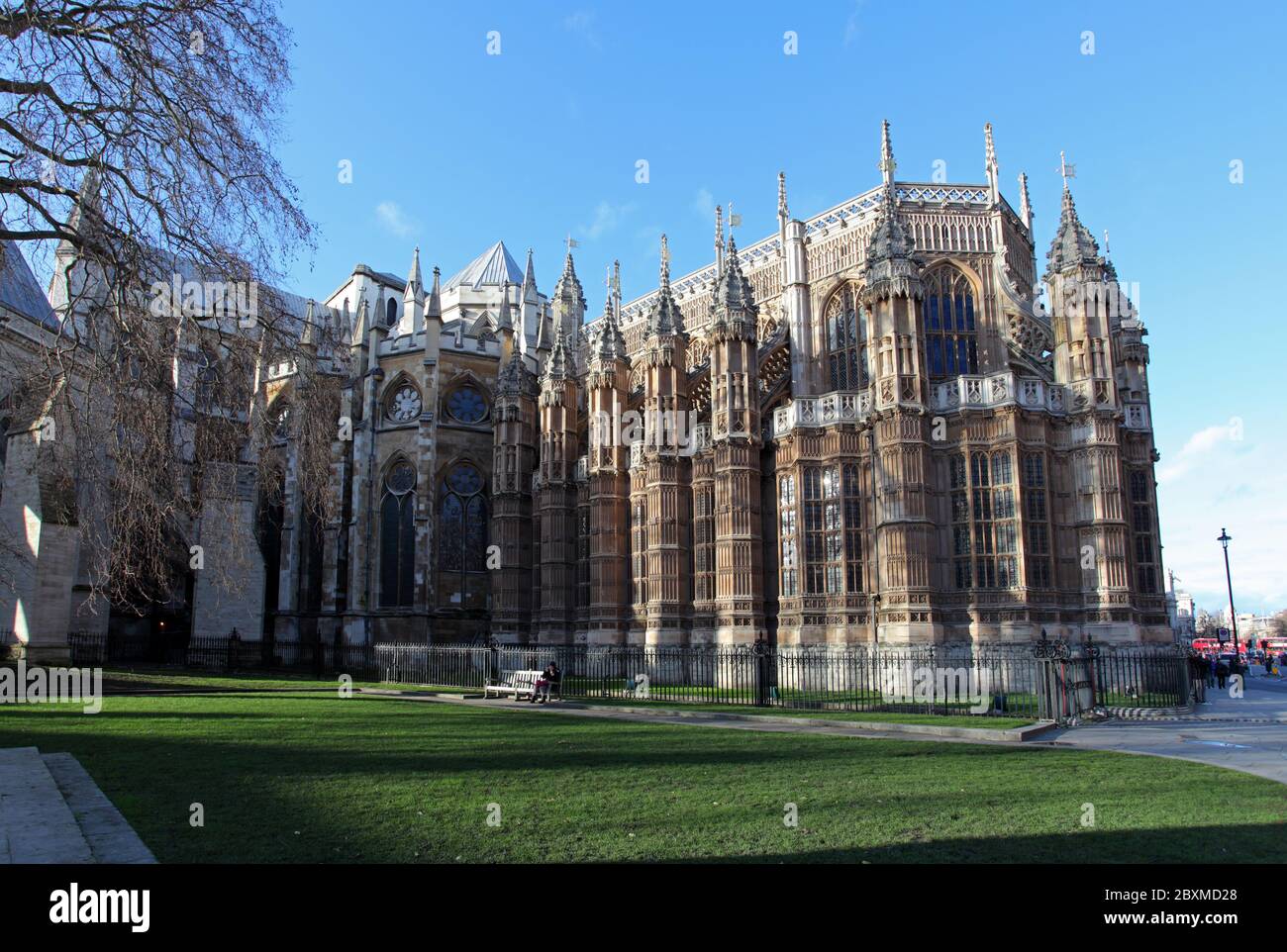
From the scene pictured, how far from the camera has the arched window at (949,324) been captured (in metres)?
28.5

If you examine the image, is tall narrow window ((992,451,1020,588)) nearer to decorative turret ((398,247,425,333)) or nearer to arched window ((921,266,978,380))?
arched window ((921,266,978,380))

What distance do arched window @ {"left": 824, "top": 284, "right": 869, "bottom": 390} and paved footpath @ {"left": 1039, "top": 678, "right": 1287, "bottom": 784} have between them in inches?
572

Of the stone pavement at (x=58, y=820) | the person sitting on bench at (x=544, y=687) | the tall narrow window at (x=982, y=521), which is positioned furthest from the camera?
the tall narrow window at (x=982, y=521)

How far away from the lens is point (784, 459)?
27938 mm

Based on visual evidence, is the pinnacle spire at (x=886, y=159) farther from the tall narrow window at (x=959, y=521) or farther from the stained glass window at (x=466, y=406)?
the stained glass window at (x=466, y=406)

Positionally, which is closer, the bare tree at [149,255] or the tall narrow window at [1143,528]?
the bare tree at [149,255]

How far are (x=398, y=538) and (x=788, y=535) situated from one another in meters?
21.5

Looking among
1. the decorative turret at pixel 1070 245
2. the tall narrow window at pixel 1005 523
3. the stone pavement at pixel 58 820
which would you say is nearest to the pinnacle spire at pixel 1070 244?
the decorative turret at pixel 1070 245

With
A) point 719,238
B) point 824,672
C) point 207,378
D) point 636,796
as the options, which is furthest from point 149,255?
point 719,238

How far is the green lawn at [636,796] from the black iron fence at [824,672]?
660 cm

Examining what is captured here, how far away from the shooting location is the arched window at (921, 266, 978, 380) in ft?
93.6

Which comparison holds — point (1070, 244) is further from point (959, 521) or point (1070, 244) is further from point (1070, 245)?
point (959, 521)
